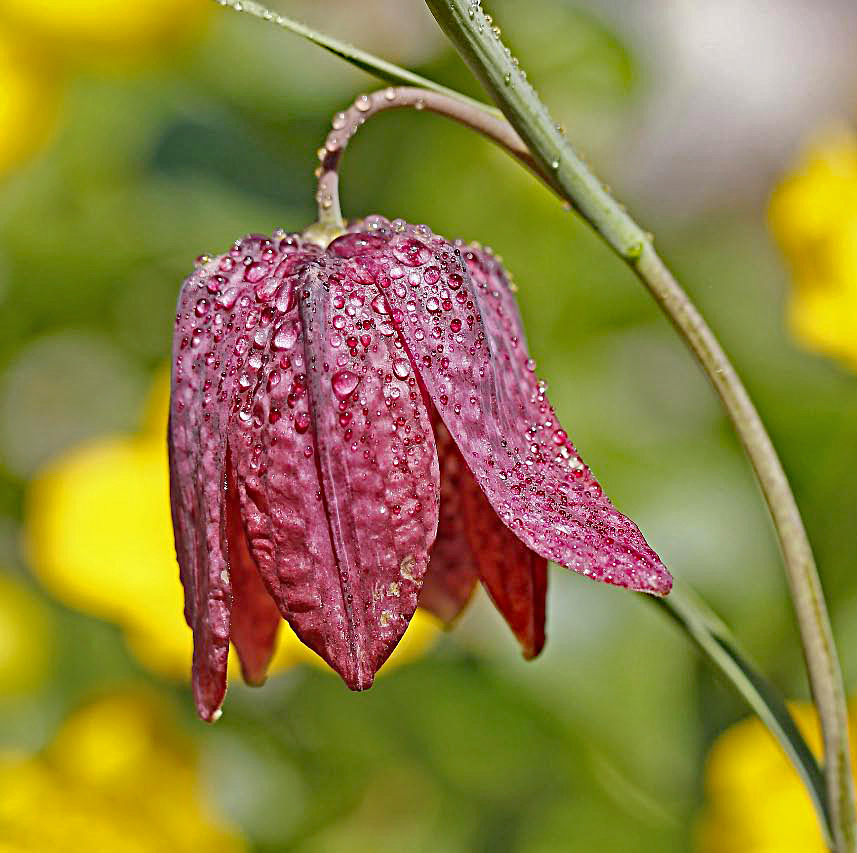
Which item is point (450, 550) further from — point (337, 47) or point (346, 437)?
point (337, 47)

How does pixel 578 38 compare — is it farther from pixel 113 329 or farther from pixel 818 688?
pixel 818 688

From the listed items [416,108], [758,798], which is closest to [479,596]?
[758,798]

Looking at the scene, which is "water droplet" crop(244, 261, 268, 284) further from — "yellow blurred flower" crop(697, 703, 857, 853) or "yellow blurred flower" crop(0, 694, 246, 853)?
"yellow blurred flower" crop(0, 694, 246, 853)

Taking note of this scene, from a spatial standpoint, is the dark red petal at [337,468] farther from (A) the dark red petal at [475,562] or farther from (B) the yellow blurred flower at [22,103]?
(B) the yellow blurred flower at [22,103]

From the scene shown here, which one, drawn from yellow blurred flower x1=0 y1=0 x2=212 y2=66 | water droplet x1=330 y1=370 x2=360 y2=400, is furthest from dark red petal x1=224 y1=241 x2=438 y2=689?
yellow blurred flower x1=0 y1=0 x2=212 y2=66

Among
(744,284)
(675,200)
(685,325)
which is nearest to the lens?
(685,325)

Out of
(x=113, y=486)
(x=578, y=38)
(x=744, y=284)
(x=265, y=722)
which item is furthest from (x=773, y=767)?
(x=578, y=38)
